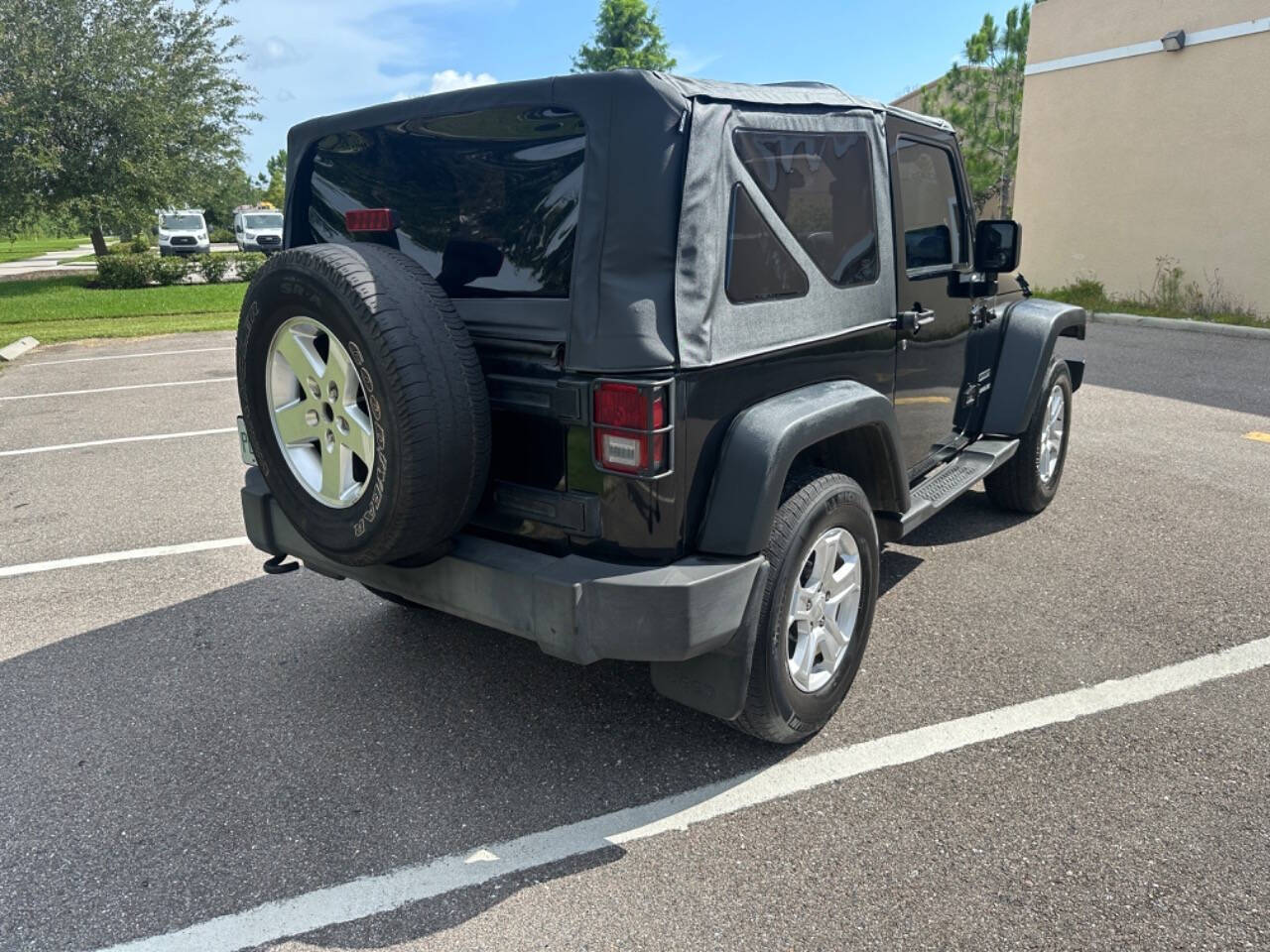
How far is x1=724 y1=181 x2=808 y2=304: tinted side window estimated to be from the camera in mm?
2695

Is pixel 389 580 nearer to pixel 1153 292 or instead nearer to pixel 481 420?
pixel 481 420

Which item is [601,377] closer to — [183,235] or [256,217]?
[183,235]

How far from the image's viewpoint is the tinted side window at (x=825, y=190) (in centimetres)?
284

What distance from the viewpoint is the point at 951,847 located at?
2.56 m

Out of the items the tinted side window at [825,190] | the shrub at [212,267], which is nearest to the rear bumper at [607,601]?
the tinted side window at [825,190]

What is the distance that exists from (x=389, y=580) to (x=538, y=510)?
61 cm

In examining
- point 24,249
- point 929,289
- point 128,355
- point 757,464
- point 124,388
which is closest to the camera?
point 757,464

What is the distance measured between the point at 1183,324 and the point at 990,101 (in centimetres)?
1751

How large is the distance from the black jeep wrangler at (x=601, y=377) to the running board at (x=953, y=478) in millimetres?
402

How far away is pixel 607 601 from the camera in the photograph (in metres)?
2.53

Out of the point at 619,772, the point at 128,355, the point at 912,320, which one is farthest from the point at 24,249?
the point at 619,772

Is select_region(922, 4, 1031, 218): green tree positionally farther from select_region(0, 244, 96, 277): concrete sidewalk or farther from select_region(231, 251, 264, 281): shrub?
select_region(0, 244, 96, 277): concrete sidewalk

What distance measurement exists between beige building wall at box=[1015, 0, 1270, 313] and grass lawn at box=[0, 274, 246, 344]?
1369 centimetres

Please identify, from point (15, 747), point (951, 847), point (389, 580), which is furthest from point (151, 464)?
point (951, 847)
